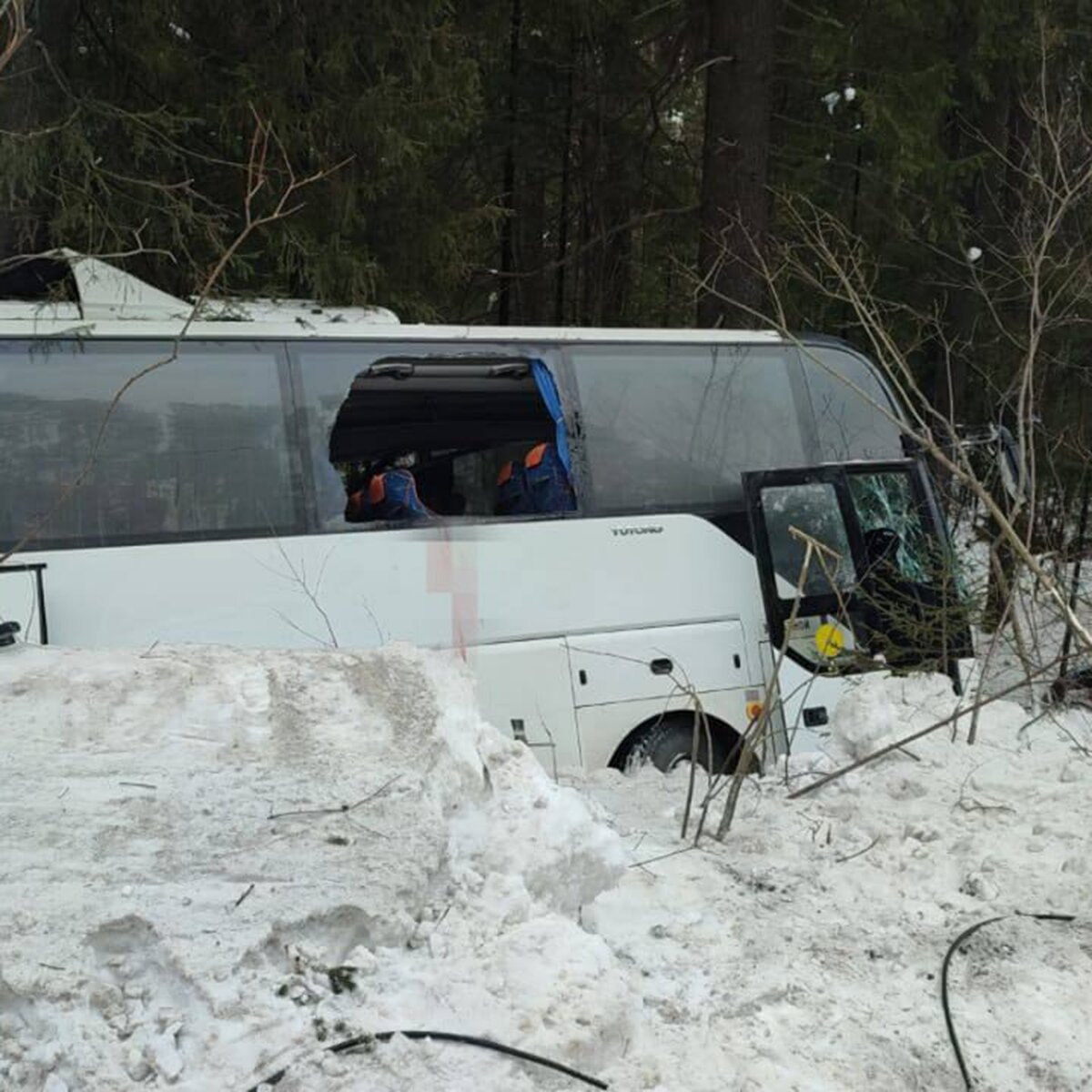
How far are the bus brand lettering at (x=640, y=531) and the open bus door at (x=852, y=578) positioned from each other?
0.54 m

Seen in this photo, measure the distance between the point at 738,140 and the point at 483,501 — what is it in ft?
16.4

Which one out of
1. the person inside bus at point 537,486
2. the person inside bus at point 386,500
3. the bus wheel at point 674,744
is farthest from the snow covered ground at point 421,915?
the person inside bus at point 537,486

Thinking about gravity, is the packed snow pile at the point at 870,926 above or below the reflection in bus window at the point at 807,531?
below

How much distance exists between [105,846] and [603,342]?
13.6 ft

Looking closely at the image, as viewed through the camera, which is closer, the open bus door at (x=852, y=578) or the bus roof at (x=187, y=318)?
the bus roof at (x=187, y=318)

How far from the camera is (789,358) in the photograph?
6.55 metres

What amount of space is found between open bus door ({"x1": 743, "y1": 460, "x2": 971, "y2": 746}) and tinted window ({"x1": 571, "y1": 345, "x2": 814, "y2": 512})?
0.30m

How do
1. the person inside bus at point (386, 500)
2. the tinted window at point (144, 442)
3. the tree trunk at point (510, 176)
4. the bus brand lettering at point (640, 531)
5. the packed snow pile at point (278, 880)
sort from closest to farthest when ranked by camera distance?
the packed snow pile at point (278, 880), the tinted window at point (144, 442), the person inside bus at point (386, 500), the bus brand lettering at point (640, 531), the tree trunk at point (510, 176)

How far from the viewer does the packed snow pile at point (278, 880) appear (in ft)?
7.57

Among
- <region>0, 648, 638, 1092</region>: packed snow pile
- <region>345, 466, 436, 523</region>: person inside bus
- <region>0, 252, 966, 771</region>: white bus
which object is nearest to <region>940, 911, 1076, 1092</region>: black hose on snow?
<region>0, 648, 638, 1092</region>: packed snow pile

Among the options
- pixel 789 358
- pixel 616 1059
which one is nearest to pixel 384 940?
pixel 616 1059

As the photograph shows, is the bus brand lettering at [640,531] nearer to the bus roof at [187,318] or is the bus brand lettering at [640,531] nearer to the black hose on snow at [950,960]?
the bus roof at [187,318]

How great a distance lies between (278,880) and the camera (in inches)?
104

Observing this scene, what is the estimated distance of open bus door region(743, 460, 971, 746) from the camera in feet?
20.0
